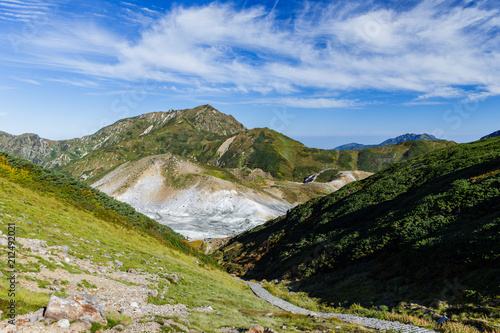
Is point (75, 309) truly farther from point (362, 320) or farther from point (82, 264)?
point (362, 320)

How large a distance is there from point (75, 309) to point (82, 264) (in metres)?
9.48

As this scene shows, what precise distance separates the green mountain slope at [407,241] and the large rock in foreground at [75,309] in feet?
72.2

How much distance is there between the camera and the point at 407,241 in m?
27.2

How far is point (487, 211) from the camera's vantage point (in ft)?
84.0

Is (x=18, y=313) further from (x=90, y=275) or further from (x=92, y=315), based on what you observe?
(x=90, y=275)

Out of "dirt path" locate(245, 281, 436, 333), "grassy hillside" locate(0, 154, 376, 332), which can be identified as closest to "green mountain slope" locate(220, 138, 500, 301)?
"dirt path" locate(245, 281, 436, 333)

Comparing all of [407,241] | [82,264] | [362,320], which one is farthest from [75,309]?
[407,241]

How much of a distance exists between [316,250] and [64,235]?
3100 centimetres

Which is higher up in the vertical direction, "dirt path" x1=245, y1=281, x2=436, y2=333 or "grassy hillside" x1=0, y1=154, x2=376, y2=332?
"grassy hillside" x1=0, y1=154, x2=376, y2=332

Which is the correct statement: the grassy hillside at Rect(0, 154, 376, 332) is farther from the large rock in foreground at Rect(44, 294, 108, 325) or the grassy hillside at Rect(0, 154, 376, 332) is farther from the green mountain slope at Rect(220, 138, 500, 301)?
the green mountain slope at Rect(220, 138, 500, 301)

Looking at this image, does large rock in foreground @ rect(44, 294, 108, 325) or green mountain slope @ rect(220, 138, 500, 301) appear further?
green mountain slope @ rect(220, 138, 500, 301)

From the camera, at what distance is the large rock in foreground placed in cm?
910

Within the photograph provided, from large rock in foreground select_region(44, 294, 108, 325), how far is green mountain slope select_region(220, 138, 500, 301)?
22.0 meters

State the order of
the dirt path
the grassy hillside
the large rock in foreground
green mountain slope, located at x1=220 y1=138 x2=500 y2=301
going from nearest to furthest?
1. the large rock in foreground
2. the grassy hillside
3. the dirt path
4. green mountain slope, located at x1=220 y1=138 x2=500 y2=301
